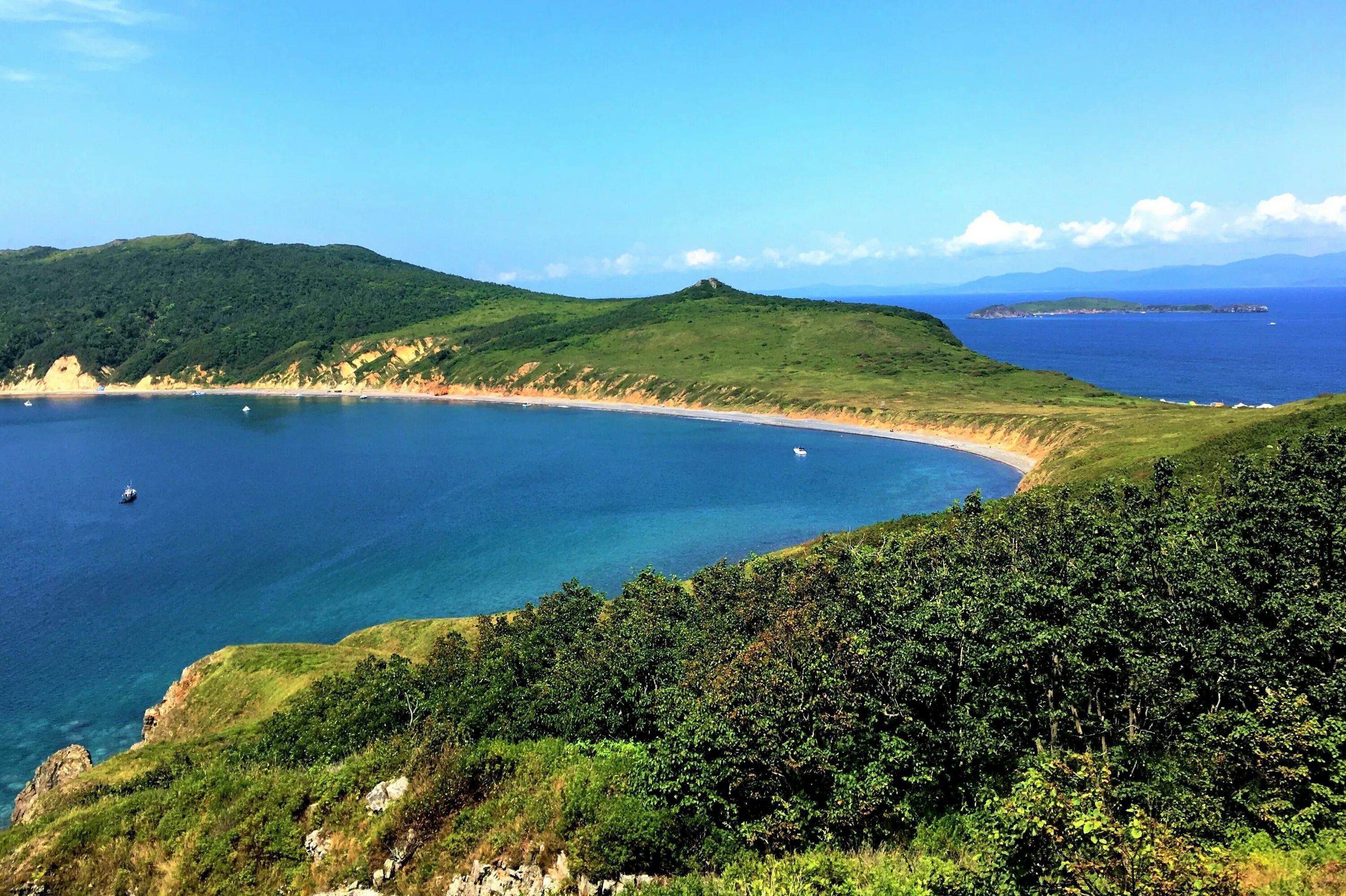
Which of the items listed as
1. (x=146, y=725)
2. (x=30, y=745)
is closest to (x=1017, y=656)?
(x=146, y=725)

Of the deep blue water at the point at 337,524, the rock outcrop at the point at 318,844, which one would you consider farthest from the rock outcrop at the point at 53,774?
the rock outcrop at the point at 318,844

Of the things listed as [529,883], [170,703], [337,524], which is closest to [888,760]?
[529,883]

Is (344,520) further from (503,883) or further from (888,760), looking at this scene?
(888,760)

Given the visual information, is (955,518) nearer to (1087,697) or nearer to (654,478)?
(1087,697)

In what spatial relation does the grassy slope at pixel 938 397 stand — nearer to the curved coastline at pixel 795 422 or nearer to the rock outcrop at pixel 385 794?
the curved coastline at pixel 795 422

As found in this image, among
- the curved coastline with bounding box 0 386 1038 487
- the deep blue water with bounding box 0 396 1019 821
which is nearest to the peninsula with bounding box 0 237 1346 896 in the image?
the deep blue water with bounding box 0 396 1019 821

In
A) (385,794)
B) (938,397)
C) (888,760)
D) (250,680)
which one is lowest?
(250,680)

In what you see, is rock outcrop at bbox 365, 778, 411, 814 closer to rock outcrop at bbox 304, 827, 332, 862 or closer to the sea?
rock outcrop at bbox 304, 827, 332, 862
